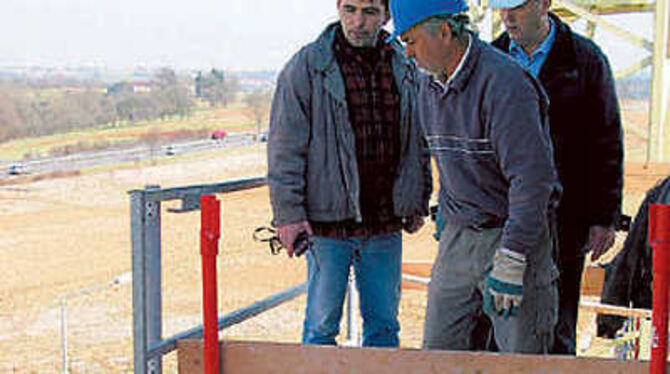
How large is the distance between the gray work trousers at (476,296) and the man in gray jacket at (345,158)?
420mm

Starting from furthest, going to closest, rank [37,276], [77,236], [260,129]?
[260,129], [77,236], [37,276]

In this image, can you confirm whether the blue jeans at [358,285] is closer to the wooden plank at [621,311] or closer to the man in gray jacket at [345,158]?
the man in gray jacket at [345,158]

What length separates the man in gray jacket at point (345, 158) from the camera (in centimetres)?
274

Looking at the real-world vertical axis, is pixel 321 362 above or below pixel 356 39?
below

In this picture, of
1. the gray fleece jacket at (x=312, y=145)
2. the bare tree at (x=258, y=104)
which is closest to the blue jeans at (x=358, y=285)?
the gray fleece jacket at (x=312, y=145)

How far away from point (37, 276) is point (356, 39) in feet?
48.0

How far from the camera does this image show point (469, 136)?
2240 mm

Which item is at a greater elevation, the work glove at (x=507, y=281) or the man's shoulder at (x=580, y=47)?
the man's shoulder at (x=580, y=47)

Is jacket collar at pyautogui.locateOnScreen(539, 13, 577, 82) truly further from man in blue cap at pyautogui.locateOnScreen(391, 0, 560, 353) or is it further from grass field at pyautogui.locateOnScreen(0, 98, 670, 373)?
grass field at pyautogui.locateOnScreen(0, 98, 670, 373)

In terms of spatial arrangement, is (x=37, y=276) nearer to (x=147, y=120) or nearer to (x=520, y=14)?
(x=520, y=14)

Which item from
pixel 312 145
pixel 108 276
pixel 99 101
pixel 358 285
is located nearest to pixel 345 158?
pixel 312 145

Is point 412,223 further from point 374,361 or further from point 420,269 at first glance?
point 420,269

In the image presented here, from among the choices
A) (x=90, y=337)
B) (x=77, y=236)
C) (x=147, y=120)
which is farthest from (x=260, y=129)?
(x=90, y=337)

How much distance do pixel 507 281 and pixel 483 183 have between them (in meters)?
0.28
